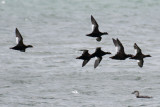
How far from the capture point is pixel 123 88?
189 feet

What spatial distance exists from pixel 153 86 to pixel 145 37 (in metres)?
28.8

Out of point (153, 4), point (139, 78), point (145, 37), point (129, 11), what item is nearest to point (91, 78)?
point (139, 78)

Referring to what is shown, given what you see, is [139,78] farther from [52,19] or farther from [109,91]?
[52,19]

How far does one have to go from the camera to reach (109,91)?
185 ft

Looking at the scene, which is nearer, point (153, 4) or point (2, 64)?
point (2, 64)

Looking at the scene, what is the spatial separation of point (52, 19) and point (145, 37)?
23330mm

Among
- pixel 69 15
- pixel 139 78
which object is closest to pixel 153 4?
pixel 69 15

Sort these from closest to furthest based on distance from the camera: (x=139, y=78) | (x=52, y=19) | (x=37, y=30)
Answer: (x=139, y=78) < (x=37, y=30) < (x=52, y=19)

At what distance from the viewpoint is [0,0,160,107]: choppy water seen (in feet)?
179

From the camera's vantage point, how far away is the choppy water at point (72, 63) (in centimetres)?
5447

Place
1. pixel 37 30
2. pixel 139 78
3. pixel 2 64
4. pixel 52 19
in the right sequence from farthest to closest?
1. pixel 52 19
2. pixel 37 30
3. pixel 2 64
4. pixel 139 78

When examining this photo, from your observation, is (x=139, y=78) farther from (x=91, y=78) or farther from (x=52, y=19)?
(x=52, y=19)

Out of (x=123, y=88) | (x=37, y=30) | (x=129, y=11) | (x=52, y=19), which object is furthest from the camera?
(x=129, y=11)

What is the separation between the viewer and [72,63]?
69312mm
